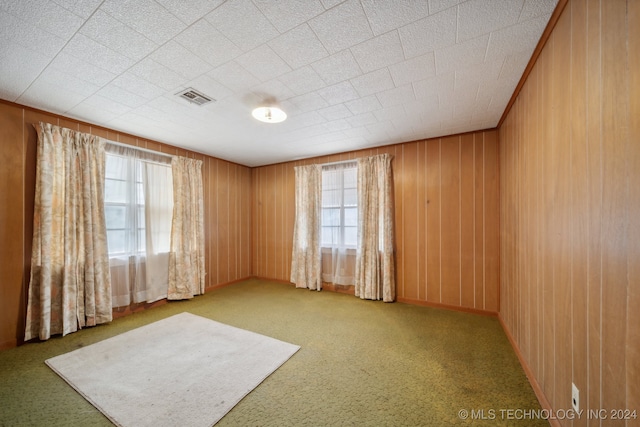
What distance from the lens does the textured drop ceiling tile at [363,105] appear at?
2.37m

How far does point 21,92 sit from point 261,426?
3.60 metres

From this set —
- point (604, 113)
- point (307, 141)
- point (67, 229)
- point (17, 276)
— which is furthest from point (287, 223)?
point (604, 113)

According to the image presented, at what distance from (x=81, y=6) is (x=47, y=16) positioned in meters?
0.27

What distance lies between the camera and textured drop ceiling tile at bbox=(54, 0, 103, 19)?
1.31 m

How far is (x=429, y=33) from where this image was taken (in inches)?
59.9

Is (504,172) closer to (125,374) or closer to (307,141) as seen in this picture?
(307,141)

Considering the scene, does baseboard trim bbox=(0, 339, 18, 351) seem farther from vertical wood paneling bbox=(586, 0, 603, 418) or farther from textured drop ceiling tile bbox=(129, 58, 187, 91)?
vertical wood paneling bbox=(586, 0, 603, 418)

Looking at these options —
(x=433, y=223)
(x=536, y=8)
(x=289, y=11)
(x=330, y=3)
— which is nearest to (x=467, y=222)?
Answer: (x=433, y=223)

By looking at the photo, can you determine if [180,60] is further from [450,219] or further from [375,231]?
[450,219]

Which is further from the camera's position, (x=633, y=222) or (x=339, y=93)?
(x=339, y=93)

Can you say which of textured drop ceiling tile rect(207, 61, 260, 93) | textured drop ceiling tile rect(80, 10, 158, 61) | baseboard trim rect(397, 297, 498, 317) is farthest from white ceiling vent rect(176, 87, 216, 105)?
baseboard trim rect(397, 297, 498, 317)

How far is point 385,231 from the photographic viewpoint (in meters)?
3.73

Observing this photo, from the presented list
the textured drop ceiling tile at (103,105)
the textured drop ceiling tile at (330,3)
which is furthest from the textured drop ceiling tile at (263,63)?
the textured drop ceiling tile at (103,105)

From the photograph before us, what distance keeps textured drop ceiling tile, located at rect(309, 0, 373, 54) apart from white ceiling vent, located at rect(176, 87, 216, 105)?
135cm
